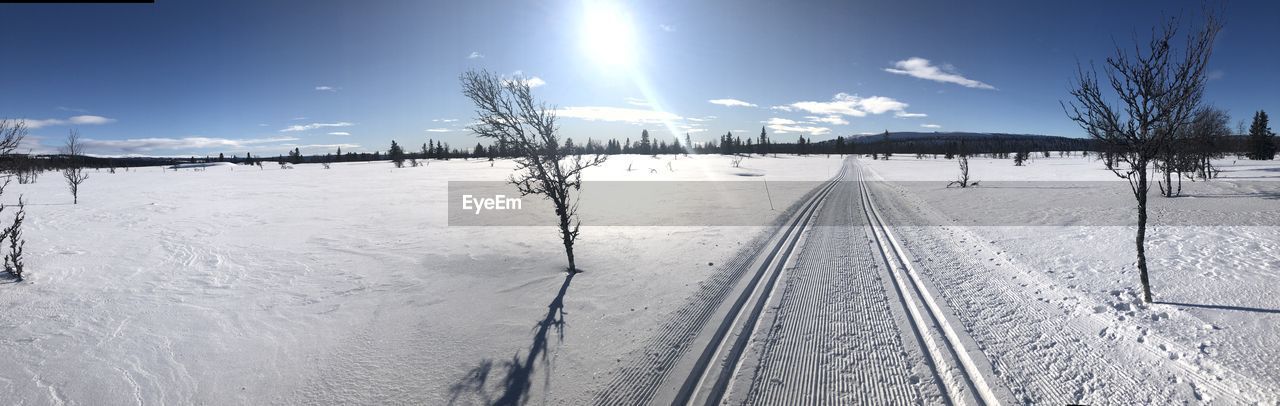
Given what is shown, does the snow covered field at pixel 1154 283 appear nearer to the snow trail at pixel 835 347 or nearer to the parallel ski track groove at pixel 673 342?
the snow trail at pixel 835 347

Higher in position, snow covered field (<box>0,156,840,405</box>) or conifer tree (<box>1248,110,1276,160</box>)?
conifer tree (<box>1248,110,1276,160</box>)

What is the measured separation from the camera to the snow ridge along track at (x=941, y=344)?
4.42 m

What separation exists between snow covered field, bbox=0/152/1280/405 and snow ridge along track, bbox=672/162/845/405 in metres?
0.40

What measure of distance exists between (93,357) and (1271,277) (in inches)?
652

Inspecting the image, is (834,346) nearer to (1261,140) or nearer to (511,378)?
(511,378)

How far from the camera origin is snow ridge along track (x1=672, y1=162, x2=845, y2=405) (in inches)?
183

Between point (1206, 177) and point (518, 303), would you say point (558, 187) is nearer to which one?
point (518, 303)

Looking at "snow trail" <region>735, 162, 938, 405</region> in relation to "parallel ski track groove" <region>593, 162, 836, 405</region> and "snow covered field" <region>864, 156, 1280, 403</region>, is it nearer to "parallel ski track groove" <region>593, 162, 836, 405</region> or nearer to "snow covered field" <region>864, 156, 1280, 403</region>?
"parallel ski track groove" <region>593, 162, 836, 405</region>

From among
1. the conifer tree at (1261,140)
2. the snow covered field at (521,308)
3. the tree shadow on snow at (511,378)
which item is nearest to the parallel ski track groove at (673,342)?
the snow covered field at (521,308)

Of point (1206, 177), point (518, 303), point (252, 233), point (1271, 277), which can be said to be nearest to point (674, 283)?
point (518, 303)

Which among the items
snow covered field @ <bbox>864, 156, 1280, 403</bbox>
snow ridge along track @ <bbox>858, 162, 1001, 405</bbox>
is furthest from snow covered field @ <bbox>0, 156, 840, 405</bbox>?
snow covered field @ <bbox>864, 156, 1280, 403</bbox>

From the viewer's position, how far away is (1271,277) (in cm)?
709

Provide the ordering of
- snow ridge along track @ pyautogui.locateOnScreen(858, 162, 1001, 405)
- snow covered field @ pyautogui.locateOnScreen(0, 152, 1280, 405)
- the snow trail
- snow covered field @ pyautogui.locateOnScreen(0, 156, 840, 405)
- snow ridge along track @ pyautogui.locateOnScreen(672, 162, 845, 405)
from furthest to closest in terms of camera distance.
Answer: snow covered field @ pyautogui.locateOnScreen(0, 156, 840, 405), snow covered field @ pyautogui.locateOnScreen(0, 152, 1280, 405), snow ridge along track @ pyautogui.locateOnScreen(672, 162, 845, 405), the snow trail, snow ridge along track @ pyautogui.locateOnScreen(858, 162, 1001, 405)

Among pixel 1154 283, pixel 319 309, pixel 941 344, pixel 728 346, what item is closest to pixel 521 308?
pixel 319 309
